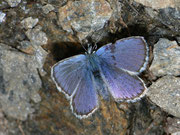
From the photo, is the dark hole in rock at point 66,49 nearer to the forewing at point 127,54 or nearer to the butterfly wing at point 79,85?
the butterfly wing at point 79,85

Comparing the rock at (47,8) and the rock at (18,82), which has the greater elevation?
the rock at (47,8)

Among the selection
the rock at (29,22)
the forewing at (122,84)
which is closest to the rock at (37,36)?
the rock at (29,22)

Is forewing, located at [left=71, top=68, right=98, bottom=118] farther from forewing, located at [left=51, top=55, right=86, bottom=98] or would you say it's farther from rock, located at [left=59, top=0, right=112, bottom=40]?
rock, located at [left=59, top=0, right=112, bottom=40]

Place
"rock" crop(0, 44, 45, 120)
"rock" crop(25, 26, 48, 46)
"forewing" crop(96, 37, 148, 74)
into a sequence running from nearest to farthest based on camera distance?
1. "forewing" crop(96, 37, 148, 74)
2. "rock" crop(25, 26, 48, 46)
3. "rock" crop(0, 44, 45, 120)

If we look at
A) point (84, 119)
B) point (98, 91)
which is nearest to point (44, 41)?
Result: point (98, 91)

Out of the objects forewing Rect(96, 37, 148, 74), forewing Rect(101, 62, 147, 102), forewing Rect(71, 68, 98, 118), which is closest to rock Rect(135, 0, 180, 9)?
forewing Rect(96, 37, 148, 74)

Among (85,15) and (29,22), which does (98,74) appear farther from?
(29,22)

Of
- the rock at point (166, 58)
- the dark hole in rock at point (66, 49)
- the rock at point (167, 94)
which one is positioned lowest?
the rock at point (167, 94)
